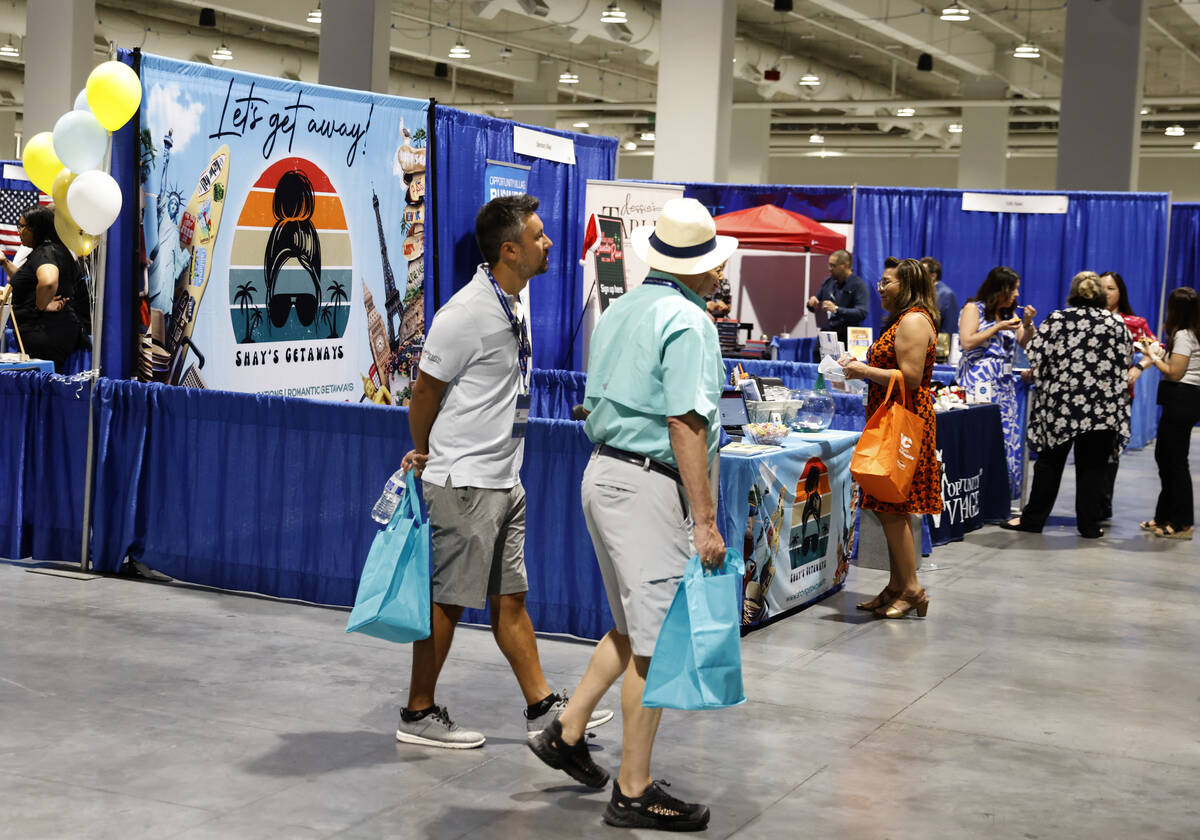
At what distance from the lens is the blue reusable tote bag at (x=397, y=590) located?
3477 mm

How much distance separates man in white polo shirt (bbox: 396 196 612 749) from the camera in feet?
11.4

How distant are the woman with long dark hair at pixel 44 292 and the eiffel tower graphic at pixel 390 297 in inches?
68.0

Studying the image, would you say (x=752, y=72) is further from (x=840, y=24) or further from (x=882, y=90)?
(x=882, y=90)

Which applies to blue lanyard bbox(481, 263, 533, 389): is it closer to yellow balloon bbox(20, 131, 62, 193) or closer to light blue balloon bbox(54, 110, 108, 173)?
light blue balloon bbox(54, 110, 108, 173)

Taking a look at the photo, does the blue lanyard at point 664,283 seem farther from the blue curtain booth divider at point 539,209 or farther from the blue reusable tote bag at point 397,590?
the blue curtain booth divider at point 539,209

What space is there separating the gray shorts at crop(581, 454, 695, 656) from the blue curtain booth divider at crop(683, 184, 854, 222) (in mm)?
10397

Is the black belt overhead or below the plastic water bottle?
overhead

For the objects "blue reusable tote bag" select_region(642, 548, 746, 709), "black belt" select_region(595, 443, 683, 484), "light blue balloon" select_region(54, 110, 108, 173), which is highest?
"light blue balloon" select_region(54, 110, 108, 173)

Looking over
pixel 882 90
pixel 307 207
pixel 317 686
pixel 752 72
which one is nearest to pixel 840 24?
pixel 752 72

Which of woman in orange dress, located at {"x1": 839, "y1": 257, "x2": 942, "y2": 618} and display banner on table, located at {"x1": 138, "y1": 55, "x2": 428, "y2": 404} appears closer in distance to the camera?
woman in orange dress, located at {"x1": 839, "y1": 257, "x2": 942, "y2": 618}

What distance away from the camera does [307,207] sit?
20.7 feet

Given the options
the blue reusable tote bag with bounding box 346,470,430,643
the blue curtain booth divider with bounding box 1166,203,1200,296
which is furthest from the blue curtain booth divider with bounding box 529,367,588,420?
the blue curtain booth divider with bounding box 1166,203,1200,296

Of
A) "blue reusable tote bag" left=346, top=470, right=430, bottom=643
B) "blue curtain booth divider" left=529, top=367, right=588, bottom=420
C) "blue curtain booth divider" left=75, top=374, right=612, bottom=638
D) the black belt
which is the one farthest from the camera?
"blue curtain booth divider" left=529, top=367, right=588, bottom=420

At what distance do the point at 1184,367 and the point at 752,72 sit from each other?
43.1ft
